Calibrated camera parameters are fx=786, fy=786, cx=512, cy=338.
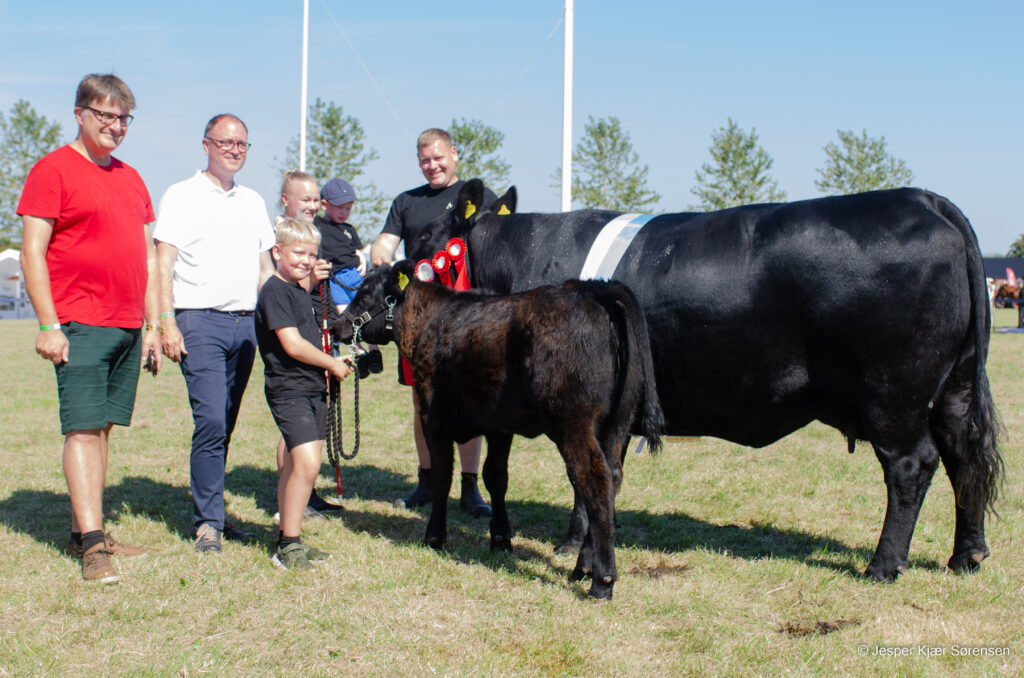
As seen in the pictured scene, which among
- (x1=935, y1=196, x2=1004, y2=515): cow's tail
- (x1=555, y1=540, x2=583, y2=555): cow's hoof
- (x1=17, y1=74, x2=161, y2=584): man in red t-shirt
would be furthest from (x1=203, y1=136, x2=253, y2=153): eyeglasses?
(x1=935, y1=196, x2=1004, y2=515): cow's tail

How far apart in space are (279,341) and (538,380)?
4.95 ft

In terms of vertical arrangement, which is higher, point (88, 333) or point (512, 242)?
point (512, 242)

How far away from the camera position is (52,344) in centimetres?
374

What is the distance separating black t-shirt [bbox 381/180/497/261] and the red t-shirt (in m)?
1.80

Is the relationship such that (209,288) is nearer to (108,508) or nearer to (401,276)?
(401,276)

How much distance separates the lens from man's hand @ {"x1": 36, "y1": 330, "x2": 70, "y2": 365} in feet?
12.2

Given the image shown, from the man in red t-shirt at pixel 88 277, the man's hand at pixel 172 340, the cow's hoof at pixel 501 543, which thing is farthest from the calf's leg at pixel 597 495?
the man in red t-shirt at pixel 88 277

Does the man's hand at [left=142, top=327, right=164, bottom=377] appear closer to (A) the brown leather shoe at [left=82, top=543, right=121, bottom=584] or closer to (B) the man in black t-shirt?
(A) the brown leather shoe at [left=82, top=543, right=121, bottom=584]

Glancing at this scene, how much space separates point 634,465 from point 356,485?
2.27m

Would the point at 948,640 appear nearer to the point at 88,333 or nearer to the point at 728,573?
the point at 728,573

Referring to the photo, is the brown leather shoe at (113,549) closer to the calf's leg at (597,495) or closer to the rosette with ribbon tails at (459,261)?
the rosette with ribbon tails at (459,261)

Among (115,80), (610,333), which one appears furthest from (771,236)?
(115,80)

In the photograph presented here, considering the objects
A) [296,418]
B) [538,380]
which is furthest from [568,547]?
[296,418]

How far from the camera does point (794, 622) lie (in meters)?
3.47
